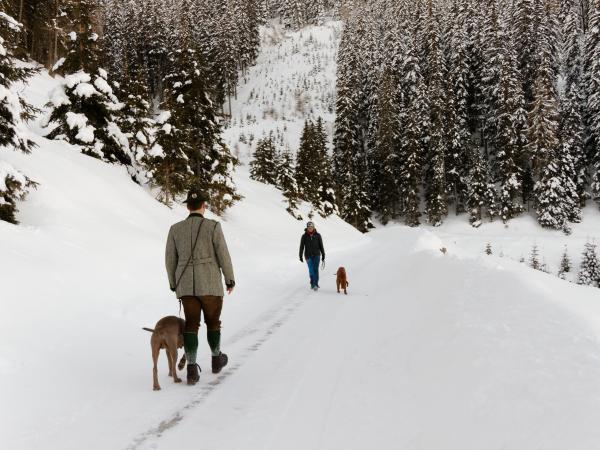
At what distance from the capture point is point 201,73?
78.0ft

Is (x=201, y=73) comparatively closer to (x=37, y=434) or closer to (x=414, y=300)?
(x=414, y=300)

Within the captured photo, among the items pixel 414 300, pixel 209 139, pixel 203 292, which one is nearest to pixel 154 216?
pixel 209 139

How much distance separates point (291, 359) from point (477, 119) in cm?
6615

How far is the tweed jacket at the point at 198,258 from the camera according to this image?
5.10 metres

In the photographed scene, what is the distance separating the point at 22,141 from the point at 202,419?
9.14 metres

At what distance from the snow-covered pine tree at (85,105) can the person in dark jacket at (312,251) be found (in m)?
11.4

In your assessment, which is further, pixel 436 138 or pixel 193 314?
pixel 436 138

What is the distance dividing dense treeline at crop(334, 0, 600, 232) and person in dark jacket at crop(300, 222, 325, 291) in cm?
4054

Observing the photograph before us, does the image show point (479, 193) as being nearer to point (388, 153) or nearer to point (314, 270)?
point (388, 153)

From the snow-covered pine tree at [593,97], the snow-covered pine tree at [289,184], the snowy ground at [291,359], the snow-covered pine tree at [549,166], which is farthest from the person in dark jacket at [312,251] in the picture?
the snow-covered pine tree at [593,97]

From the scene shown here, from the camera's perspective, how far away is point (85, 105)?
19203 mm

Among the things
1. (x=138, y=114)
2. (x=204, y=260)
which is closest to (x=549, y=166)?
(x=138, y=114)

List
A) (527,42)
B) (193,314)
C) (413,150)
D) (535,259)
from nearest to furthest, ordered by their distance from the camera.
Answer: (193,314) < (535,259) < (413,150) < (527,42)

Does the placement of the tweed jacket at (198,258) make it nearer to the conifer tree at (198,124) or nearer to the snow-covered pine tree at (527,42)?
the conifer tree at (198,124)
